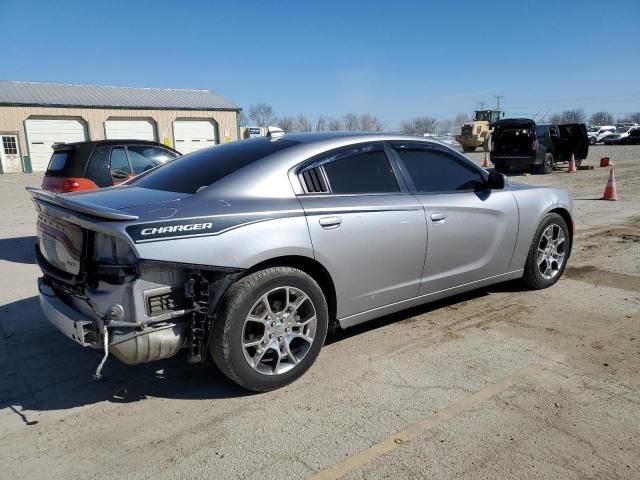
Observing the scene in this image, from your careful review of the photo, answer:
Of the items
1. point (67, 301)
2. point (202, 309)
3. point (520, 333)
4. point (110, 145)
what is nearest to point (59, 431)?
point (67, 301)

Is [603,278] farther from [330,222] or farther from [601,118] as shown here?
[601,118]

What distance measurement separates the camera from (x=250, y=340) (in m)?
3.16

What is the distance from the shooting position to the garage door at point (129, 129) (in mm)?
Answer: 36312

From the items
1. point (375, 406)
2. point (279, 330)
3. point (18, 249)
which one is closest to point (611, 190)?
point (375, 406)

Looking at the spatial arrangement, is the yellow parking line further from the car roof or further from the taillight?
the taillight

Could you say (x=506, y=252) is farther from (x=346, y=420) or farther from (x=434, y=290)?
(x=346, y=420)

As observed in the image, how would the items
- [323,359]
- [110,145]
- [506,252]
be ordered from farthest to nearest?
[110,145]
[506,252]
[323,359]

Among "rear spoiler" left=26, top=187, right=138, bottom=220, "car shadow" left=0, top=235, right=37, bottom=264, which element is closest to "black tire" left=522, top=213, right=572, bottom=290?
"rear spoiler" left=26, top=187, right=138, bottom=220

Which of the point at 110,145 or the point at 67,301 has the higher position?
the point at 110,145

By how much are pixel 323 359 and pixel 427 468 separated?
135 cm

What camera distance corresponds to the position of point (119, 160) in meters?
7.54

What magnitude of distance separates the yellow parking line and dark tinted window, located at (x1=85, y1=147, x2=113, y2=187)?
5.88 metres

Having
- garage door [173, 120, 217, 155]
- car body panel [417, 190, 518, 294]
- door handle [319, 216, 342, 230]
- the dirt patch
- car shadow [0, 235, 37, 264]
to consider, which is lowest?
the dirt patch

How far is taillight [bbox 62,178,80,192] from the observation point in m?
6.94
